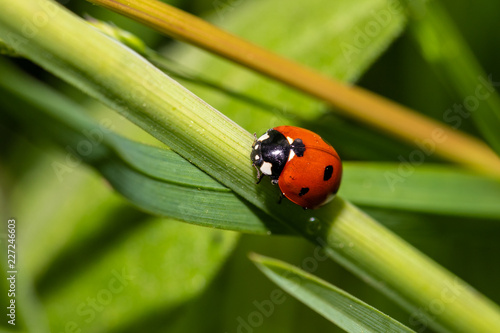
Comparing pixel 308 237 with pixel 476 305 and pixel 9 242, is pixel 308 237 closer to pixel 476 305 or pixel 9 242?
pixel 476 305

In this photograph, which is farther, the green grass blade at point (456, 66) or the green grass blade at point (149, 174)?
the green grass blade at point (456, 66)

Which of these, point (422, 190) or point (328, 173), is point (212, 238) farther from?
point (422, 190)

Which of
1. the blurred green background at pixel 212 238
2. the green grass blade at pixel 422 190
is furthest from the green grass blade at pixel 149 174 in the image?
the green grass blade at pixel 422 190
